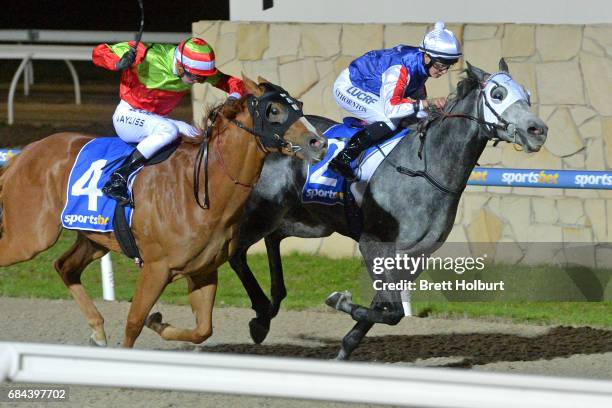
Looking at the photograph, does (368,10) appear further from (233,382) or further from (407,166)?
(233,382)

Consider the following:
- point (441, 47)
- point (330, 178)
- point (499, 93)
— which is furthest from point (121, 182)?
point (499, 93)

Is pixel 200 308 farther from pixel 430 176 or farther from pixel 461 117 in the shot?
pixel 461 117

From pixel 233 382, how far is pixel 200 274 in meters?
2.65

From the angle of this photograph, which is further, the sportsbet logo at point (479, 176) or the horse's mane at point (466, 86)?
the sportsbet logo at point (479, 176)

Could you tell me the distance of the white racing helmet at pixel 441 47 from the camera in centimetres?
596

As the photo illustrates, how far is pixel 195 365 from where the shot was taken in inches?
109

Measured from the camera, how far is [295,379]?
8.91 feet

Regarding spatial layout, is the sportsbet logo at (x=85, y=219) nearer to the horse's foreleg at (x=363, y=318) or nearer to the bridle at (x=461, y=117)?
the horse's foreleg at (x=363, y=318)

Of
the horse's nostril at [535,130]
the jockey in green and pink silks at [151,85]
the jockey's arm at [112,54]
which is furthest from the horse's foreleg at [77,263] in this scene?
the horse's nostril at [535,130]

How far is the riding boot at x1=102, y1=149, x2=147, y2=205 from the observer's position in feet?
17.8

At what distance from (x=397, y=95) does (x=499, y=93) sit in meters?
0.55

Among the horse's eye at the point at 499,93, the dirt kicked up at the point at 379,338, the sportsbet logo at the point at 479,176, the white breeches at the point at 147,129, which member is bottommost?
the dirt kicked up at the point at 379,338

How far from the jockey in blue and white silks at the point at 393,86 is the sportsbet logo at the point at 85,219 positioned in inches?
51.6

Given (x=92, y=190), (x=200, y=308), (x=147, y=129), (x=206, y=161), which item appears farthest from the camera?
(x=147, y=129)
